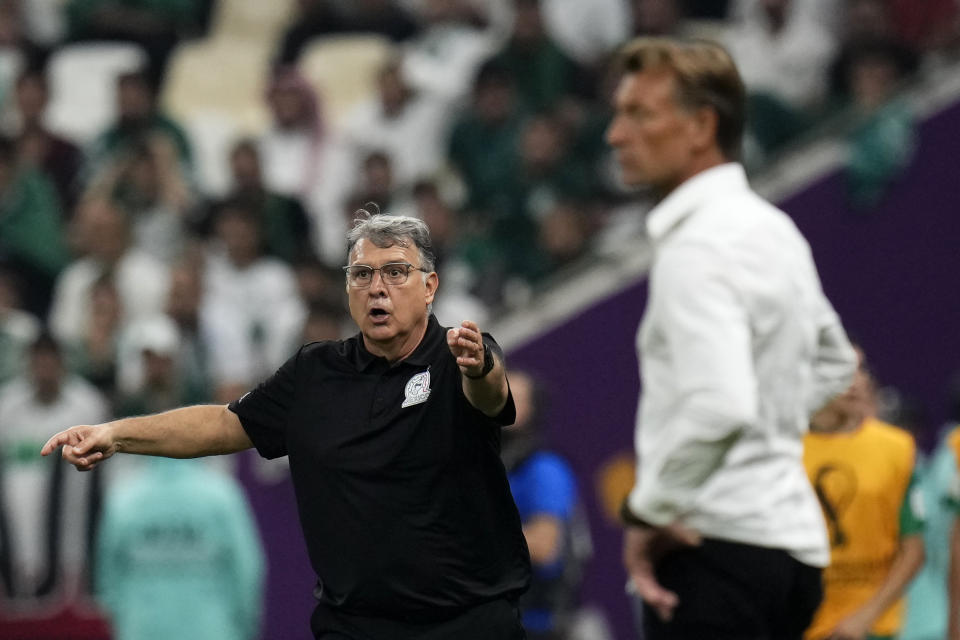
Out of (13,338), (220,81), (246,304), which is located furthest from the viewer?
(220,81)

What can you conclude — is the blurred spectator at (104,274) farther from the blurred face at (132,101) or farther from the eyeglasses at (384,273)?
the eyeglasses at (384,273)

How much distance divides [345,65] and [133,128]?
1.96m

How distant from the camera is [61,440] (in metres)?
4.43

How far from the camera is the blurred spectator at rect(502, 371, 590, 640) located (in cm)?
728

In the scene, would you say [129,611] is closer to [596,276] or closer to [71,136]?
[596,276]

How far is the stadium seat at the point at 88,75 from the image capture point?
13.1m

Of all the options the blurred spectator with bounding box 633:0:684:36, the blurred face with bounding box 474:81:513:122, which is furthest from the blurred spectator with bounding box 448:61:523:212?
the blurred spectator with bounding box 633:0:684:36

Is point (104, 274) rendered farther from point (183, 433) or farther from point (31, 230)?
point (183, 433)

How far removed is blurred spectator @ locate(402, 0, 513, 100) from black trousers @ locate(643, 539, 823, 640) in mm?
8480

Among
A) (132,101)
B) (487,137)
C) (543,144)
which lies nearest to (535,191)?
(543,144)

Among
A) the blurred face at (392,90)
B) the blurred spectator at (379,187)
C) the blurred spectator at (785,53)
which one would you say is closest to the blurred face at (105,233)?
the blurred spectator at (379,187)

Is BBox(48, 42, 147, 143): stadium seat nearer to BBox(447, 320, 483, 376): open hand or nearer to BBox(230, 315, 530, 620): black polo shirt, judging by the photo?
BBox(230, 315, 530, 620): black polo shirt

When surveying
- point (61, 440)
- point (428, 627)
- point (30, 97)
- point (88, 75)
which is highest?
point (88, 75)

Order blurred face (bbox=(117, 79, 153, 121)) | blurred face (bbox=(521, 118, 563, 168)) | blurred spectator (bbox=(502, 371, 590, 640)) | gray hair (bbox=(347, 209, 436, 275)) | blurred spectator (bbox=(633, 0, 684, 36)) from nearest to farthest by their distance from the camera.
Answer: gray hair (bbox=(347, 209, 436, 275)) < blurred spectator (bbox=(502, 371, 590, 640)) < blurred face (bbox=(521, 118, 563, 168)) < blurred face (bbox=(117, 79, 153, 121)) < blurred spectator (bbox=(633, 0, 684, 36))
